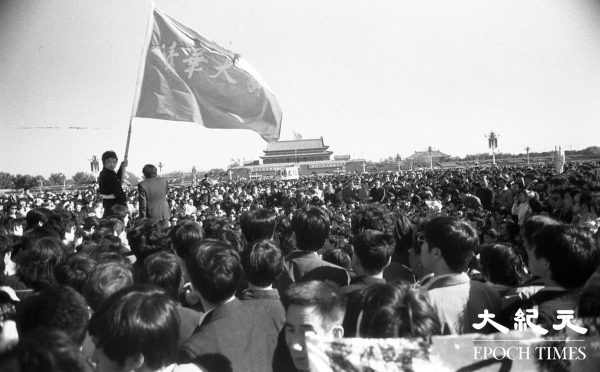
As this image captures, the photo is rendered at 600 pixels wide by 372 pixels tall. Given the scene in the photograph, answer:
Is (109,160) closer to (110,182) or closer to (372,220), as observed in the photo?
(110,182)

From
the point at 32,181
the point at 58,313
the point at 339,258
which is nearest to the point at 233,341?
the point at 58,313

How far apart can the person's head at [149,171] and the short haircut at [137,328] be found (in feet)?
14.7

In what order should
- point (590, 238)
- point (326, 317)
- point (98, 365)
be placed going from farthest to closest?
point (590, 238)
point (326, 317)
point (98, 365)

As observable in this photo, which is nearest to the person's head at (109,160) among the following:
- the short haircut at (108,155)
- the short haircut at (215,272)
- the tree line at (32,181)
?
the short haircut at (108,155)

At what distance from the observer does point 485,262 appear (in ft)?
10.7

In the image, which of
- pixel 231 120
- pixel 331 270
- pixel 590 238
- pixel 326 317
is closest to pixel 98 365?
pixel 326 317

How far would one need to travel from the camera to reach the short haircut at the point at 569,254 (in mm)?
2447

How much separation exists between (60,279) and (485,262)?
286 cm

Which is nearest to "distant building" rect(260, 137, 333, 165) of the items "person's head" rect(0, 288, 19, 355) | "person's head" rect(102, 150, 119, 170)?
"person's head" rect(102, 150, 119, 170)

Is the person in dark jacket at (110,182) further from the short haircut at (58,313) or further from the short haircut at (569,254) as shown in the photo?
the short haircut at (569,254)

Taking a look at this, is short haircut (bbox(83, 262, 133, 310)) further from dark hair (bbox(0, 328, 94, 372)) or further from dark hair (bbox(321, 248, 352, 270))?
dark hair (bbox(321, 248, 352, 270))

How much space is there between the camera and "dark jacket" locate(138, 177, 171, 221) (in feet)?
20.1

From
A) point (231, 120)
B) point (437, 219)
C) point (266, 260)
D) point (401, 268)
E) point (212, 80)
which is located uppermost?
point (212, 80)

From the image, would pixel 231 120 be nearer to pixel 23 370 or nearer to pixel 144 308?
pixel 144 308
